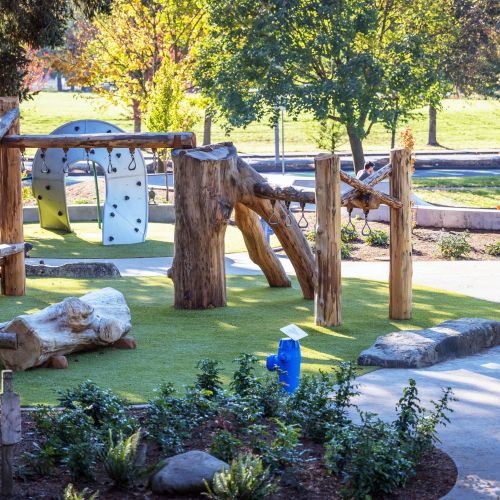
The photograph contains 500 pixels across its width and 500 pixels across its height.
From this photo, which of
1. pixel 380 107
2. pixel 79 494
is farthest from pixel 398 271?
pixel 380 107

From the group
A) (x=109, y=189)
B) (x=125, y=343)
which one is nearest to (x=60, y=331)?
(x=125, y=343)

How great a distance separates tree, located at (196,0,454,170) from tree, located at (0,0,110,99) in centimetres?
867

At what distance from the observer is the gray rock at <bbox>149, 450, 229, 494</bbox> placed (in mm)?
6344

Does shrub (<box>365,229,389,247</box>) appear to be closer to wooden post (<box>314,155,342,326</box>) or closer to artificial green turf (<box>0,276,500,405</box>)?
artificial green turf (<box>0,276,500,405</box>)

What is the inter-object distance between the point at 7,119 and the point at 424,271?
7.04m

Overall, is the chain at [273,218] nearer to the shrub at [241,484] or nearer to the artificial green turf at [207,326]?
the artificial green turf at [207,326]

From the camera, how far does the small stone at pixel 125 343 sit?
1093cm

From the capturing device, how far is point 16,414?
610cm

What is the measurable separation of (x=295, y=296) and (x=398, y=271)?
229 centimetres

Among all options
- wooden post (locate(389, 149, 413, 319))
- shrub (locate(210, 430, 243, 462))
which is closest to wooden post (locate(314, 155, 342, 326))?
wooden post (locate(389, 149, 413, 319))

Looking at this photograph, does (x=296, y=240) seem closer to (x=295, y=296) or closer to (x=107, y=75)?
(x=295, y=296)

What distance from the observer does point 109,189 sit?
68.9ft

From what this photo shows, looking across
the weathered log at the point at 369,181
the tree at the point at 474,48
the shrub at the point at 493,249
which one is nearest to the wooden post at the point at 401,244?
the weathered log at the point at 369,181

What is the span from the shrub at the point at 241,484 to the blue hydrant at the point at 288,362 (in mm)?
2508
